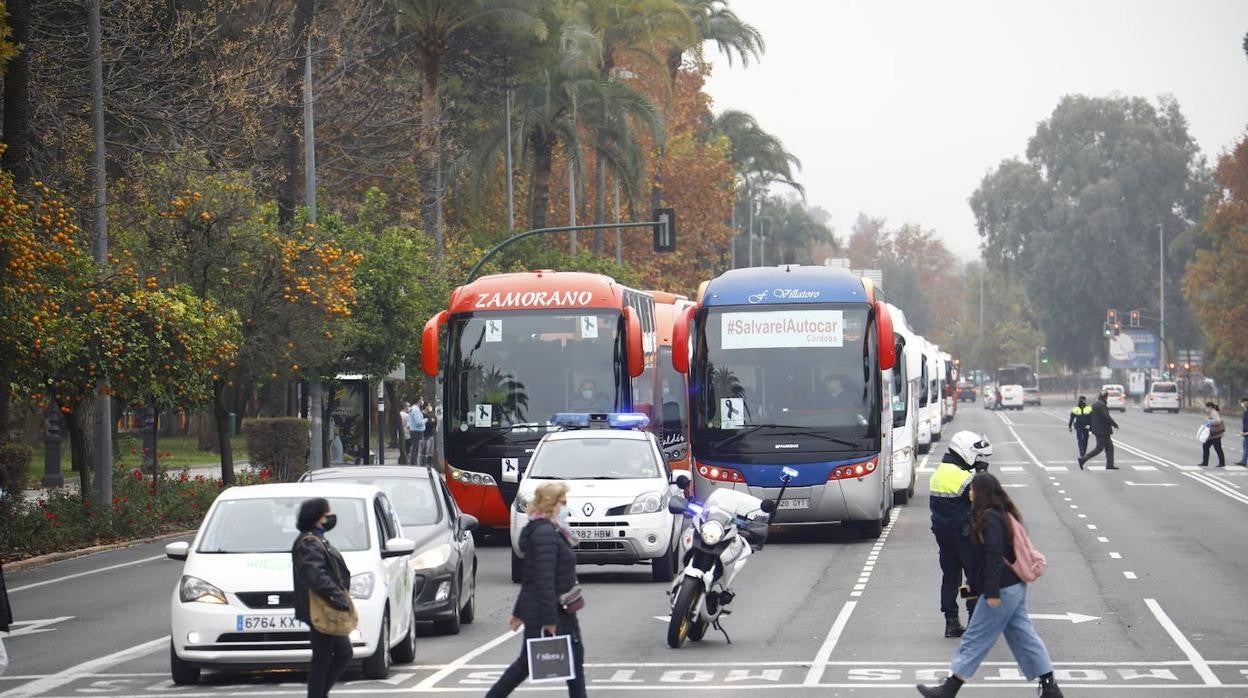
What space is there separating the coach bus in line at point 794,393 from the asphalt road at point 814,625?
3.08 ft

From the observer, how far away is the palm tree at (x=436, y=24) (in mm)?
46781

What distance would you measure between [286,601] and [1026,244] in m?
123

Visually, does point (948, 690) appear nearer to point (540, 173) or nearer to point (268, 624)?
point (268, 624)

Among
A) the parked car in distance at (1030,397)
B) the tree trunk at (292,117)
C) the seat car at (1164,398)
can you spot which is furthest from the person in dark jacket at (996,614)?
the parked car in distance at (1030,397)

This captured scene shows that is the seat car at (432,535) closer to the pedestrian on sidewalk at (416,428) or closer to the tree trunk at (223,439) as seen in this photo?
the tree trunk at (223,439)

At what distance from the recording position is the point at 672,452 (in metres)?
34.0

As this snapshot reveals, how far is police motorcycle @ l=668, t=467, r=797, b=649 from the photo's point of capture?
623 inches

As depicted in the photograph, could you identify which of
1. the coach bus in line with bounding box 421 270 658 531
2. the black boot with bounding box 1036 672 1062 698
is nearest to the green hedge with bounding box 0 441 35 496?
the coach bus in line with bounding box 421 270 658 531

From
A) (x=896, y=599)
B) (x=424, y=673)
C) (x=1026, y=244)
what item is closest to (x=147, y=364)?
(x=896, y=599)

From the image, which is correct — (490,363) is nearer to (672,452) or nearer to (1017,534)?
(672,452)

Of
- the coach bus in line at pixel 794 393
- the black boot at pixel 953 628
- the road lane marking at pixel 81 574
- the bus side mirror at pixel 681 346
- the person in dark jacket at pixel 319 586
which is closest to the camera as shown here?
the person in dark jacket at pixel 319 586

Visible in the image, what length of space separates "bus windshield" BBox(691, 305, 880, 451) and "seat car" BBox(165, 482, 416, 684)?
42.9 feet

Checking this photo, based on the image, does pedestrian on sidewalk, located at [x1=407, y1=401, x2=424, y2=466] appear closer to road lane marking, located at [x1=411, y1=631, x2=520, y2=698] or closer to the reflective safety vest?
road lane marking, located at [x1=411, y1=631, x2=520, y2=698]

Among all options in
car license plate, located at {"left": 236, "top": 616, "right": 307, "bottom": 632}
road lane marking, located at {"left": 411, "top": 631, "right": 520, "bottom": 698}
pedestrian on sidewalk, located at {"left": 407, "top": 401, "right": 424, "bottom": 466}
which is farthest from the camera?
pedestrian on sidewalk, located at {"left": 407, "top": 401, "right": 424, "bottom": 466}
